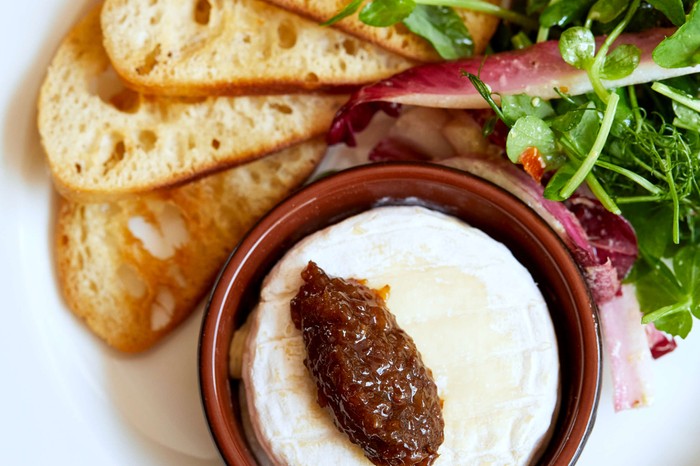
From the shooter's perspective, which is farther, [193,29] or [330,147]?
[330,147]

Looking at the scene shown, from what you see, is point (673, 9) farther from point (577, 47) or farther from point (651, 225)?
point (651, 225)

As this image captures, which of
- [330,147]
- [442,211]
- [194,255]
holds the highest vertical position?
[330,147]

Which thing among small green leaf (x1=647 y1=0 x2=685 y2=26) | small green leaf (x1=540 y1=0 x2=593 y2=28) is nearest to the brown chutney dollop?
small green leaf (x1=540 y1=0 x2=593 y2=28)

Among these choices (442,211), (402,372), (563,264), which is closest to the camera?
(402,372)

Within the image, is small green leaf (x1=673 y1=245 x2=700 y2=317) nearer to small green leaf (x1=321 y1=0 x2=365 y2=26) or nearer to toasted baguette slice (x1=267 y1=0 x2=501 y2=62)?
toasted baguette slice (x1=267 y1=0 x2=501 y2=62)

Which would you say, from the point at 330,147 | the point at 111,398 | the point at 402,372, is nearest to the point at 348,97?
the point at 330,147

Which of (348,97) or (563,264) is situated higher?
(348,97)

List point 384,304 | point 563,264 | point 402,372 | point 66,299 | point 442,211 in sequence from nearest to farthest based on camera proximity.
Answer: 1. point 402,372
2. point 384,304
3. point 563,264
4. point 442,211
5. point 66,299

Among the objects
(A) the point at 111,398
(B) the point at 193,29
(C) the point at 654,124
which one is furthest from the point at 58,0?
(C) the point at 654,124

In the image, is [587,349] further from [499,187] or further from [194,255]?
[194,255]
